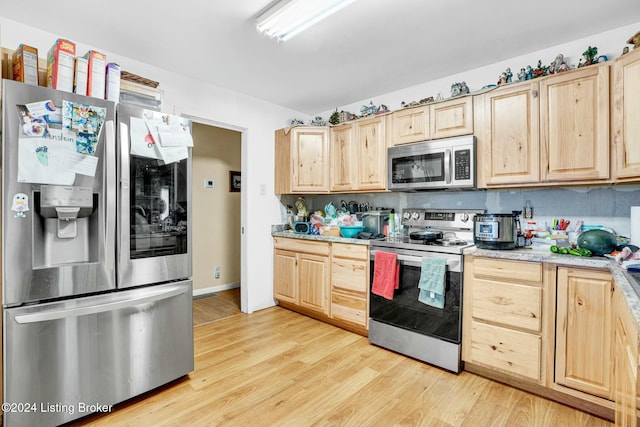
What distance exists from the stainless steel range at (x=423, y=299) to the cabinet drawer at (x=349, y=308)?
12 cm

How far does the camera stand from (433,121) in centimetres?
267

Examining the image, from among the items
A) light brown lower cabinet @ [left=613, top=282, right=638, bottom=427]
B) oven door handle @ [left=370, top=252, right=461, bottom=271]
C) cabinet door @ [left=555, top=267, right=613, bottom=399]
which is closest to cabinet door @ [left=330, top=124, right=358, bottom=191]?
oven door handle @ [left=370, top=252, right=461, bottom=271]

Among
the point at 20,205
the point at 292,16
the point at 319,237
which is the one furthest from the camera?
the point at 319,237

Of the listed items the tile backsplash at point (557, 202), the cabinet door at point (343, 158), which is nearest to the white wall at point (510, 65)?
the cabinet door at point (343, 158)

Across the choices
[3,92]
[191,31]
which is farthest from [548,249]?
[3,92]

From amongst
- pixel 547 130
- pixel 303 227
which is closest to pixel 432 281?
pixel 547 130

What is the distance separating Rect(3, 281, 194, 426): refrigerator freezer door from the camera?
A: 58.4 inches

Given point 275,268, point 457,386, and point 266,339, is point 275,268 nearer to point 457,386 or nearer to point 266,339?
point 266,339

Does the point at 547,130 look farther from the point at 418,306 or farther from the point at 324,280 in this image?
the point at 324,280

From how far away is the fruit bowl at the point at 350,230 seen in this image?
306 cm

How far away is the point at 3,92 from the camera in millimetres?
1434

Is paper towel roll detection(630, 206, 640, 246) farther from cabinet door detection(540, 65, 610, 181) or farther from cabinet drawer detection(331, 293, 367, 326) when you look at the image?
cabinet drawer detection(331, 293, 367, 326)

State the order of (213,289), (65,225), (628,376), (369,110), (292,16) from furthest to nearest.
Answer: (213,289)
(369,110)
(292,16)
(65,225)
(628,376)

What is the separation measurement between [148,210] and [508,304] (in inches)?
95.7
